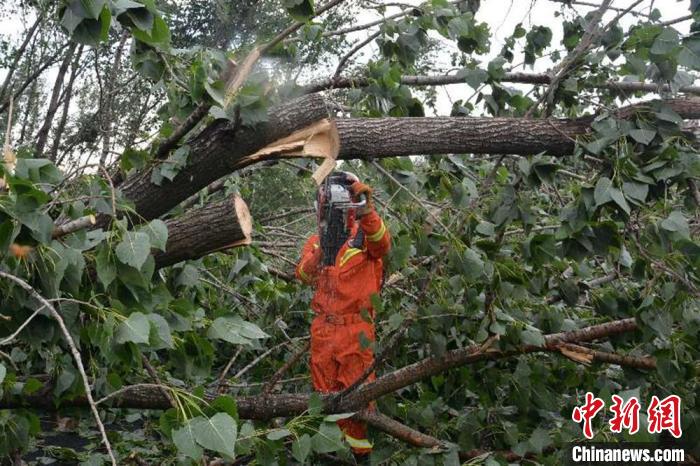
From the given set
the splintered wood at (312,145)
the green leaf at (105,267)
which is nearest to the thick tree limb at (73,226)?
the green leaf at (105,267)

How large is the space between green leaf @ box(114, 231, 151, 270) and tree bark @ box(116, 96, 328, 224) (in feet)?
2.22

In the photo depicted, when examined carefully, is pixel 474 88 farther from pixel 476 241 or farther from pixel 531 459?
pixel 531 459

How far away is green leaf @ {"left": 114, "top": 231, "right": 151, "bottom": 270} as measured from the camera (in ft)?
5.15

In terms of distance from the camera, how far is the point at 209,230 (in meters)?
2.17

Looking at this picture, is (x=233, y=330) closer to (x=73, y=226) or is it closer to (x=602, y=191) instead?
(x=73, y=226)

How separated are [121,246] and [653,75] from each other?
168 centimetres

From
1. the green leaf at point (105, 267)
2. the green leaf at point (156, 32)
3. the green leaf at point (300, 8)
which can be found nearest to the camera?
the green leaf at point (105, 267)

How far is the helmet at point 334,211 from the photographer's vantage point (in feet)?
10.1

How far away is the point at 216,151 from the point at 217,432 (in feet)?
3.57

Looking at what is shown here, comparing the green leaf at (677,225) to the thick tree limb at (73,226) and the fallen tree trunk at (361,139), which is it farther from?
the thick tree limb at (73,226)

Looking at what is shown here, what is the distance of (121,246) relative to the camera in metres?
1.59

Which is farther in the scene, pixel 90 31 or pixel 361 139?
pixel 361 139

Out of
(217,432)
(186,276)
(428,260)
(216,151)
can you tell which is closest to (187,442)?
(217,432)

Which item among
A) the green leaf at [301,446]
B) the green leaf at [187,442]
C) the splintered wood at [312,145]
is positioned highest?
the splintered wood at [312,145]
